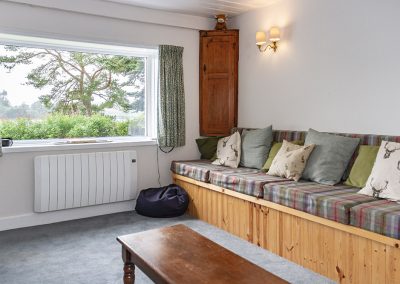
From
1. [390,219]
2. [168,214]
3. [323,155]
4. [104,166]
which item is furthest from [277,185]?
[104,166]

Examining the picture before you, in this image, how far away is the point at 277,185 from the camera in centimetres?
288

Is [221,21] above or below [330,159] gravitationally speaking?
above

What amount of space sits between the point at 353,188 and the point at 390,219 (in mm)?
712

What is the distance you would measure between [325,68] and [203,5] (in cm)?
153

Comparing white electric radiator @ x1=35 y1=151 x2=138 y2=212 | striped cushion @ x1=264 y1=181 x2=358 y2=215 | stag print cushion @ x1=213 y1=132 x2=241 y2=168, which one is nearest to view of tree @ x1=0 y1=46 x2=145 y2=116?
white electric radiator @ x1=35 y1=151 x2=138 y2=212

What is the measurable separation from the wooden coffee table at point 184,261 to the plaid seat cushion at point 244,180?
977 millimetres

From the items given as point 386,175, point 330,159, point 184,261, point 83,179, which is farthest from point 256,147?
point 184,261

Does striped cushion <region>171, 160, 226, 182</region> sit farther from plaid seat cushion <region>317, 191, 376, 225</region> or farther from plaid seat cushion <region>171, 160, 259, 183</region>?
plaid seat cushion <region>317, 191, 376, 225</region>

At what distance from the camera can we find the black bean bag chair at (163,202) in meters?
3.79

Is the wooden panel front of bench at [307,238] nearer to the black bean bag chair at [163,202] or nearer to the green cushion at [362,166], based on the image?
the black bean bag chair at [163,202]

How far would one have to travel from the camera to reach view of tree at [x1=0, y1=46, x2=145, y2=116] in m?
3.73

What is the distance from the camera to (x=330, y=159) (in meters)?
2.98

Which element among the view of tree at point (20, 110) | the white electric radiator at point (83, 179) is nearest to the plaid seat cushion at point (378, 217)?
the white electric radiator at point (83, 179)

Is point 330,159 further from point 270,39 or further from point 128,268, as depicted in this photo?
point 128,268
